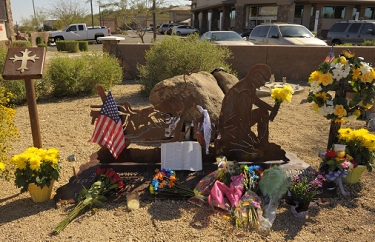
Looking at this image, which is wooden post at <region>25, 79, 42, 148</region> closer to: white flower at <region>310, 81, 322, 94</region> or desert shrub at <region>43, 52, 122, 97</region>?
white flower at <region>310, 81, 322, 94</region>

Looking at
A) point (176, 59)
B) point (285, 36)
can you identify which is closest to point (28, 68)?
point (176, 59)

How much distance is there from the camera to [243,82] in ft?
13.0

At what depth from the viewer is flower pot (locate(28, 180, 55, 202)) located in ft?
11.5

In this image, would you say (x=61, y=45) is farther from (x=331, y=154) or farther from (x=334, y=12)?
(x=334, y=12)

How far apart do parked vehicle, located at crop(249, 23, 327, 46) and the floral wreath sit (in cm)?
822

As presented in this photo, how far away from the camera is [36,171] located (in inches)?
135

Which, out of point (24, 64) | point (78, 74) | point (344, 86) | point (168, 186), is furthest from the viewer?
point (78, 74)

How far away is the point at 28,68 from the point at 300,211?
334cm

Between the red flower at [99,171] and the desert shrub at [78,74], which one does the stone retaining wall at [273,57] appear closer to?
the desert shrub at [78,74]

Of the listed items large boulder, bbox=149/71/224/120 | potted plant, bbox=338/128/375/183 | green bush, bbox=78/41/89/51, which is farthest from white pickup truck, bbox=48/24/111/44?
potted plant, bbox=338/128/375/183

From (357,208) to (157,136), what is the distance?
7.52 ft

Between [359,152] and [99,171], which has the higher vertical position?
[359,152]

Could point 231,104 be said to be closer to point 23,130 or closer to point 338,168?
point 338,168

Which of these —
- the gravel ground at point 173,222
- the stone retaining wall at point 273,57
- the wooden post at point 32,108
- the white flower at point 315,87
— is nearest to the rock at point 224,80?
the white flower at point 315,87
